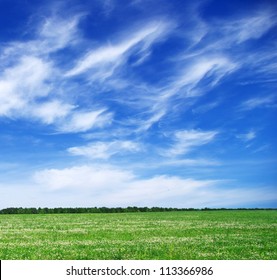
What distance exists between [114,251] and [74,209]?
367ft

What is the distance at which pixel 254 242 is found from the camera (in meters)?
26.7

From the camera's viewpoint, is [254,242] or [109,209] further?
[109,209]

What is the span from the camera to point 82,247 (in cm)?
2403
